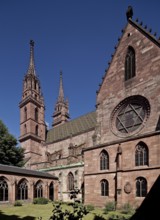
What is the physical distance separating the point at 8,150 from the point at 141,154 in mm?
26890

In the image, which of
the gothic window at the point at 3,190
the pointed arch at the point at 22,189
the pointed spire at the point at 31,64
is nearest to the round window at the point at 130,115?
the pointed arch at the point at 22,189

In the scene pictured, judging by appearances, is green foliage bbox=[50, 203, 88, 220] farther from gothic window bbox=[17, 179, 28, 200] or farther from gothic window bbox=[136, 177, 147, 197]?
gothic window bbox=[17, 179, 28, 200]

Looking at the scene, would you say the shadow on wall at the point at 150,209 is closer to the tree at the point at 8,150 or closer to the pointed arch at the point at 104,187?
the pointed arch at the point at 104,187

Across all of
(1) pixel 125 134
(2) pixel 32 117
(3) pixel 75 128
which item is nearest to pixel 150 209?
(1) pixel 125 134

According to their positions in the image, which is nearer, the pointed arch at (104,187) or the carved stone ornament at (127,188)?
the carved stone ornament at (127,188)

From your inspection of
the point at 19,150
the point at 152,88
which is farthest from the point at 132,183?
the point at 19,150

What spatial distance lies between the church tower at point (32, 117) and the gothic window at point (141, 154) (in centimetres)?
3193

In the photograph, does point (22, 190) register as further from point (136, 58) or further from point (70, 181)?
point (136, 58)

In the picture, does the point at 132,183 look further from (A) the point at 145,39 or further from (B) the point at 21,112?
(B) the point at 21,112

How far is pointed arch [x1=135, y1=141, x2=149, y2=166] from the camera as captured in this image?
60.9 feet

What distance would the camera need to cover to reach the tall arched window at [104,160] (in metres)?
21.7

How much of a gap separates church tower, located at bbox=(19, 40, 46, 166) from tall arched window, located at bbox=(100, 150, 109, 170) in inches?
1074

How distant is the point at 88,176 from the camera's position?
75.4ft

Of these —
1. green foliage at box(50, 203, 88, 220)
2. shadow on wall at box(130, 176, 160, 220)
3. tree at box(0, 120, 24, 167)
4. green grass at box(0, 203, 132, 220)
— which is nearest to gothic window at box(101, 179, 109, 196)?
green grass at box(0, 203, 132, 220)
